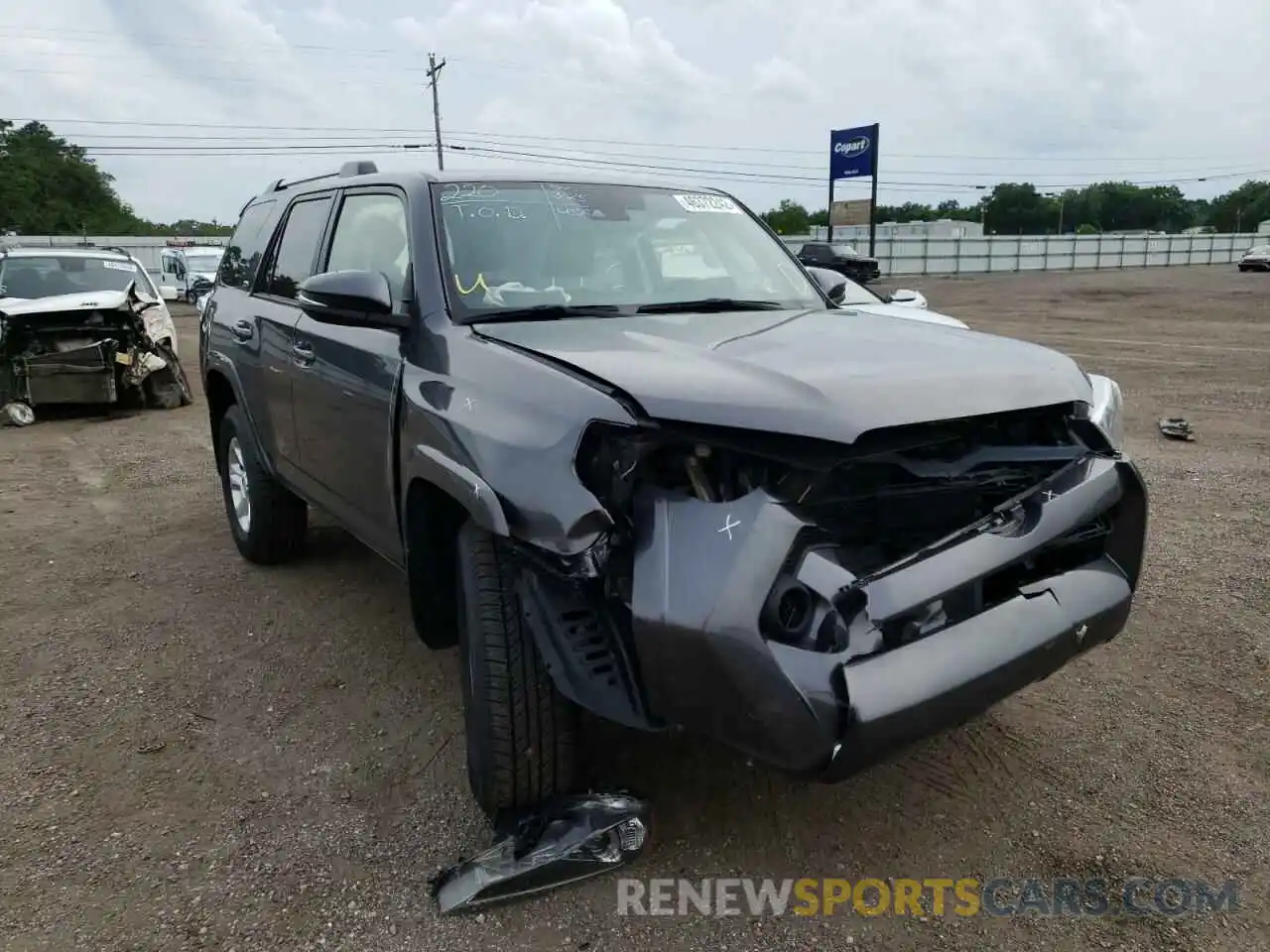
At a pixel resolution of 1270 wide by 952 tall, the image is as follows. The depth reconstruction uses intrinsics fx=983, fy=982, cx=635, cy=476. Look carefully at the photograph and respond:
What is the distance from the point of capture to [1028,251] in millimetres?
52406

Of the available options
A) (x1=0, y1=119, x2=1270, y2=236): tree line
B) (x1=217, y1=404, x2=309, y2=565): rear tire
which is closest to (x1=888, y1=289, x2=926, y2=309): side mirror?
(x1=217, y1=404, x2=309, y2=565): rear tire

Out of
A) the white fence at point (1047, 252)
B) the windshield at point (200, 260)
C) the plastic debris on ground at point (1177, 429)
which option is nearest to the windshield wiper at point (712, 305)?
the plastic debris on ground at point (1177, 429)

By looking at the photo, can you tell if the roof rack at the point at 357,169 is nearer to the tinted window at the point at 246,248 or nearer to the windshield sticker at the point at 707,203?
the tinted window at the point at 246,248

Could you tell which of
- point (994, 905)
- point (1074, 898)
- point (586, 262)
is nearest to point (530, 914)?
point (994, 905)

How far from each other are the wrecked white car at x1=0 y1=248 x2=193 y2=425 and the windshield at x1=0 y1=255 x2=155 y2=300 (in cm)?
1

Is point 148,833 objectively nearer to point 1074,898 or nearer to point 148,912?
point 148,912

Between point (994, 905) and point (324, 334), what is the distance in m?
2.88

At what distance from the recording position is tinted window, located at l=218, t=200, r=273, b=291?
4801mm

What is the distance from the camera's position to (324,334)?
3.67m

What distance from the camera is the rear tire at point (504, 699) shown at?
2.47 meters

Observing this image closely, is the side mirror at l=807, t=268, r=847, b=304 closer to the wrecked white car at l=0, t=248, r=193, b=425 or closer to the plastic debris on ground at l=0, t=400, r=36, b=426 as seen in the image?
the wrecked white car at l=0, t=248, r=193, b=425

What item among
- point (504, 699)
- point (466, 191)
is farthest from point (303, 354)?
point (504, 699)

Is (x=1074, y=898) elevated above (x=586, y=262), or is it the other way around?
(x=586, y=262)

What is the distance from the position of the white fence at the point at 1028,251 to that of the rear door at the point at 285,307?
125ft
